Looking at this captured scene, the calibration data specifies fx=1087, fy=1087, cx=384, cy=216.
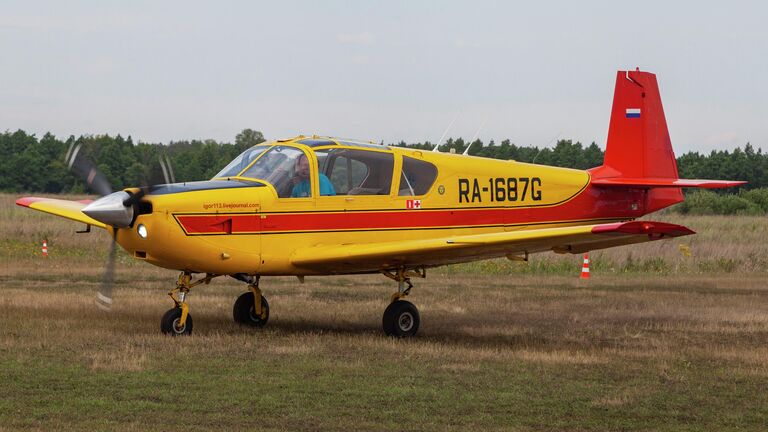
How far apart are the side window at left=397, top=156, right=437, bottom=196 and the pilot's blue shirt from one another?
100cm

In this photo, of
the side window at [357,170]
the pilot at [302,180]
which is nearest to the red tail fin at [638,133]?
the side window at [357,170]

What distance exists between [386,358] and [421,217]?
115 inches

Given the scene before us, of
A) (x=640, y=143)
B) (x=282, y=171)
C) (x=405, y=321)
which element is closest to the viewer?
(x=282, y=171)

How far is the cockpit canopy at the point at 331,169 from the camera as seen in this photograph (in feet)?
43.5

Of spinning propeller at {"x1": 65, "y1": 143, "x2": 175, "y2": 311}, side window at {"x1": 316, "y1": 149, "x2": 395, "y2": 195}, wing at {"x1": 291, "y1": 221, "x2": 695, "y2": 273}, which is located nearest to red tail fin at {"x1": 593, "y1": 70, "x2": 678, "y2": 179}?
wing at {"x1": 291, "y1": 221, "x2": 695, "y2": 273}

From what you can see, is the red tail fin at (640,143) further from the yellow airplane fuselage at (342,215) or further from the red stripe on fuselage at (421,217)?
the yellow airplane fuselage at (342,215)

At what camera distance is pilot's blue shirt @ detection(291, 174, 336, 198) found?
1323 centimetres

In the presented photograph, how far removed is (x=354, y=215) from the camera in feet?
44.7

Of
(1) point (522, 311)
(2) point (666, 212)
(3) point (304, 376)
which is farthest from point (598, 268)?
(2) point (666, 212)

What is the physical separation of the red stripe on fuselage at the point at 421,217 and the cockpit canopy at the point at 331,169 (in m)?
0.29

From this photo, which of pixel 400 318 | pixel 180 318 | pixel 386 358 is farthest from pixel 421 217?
pixel 180 318

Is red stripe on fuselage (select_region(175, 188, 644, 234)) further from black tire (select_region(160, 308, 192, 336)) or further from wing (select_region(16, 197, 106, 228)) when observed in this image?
wing (select_region(16, 197, 106, 228))

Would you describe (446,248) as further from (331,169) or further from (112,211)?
(112,211)

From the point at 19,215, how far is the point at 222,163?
11.2 metres
